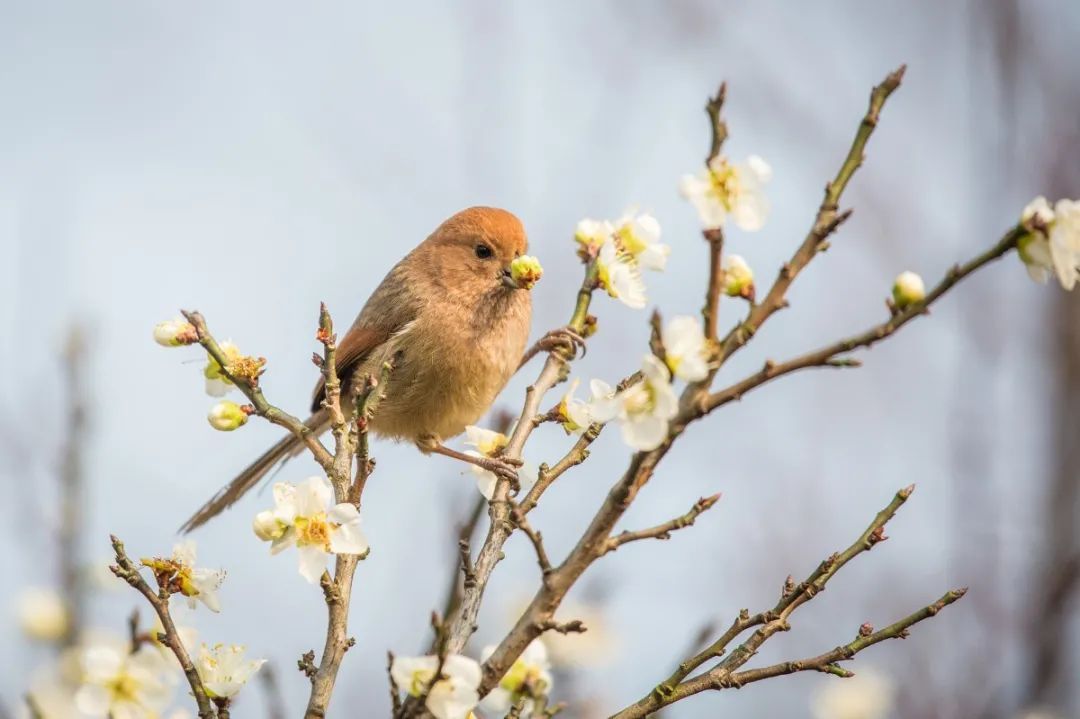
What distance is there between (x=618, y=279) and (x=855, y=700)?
139 inches

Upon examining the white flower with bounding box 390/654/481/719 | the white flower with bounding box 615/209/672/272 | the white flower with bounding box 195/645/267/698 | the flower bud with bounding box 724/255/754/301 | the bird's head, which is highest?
the bird's head

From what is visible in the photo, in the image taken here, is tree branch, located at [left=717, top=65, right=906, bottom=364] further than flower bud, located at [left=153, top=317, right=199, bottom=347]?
No

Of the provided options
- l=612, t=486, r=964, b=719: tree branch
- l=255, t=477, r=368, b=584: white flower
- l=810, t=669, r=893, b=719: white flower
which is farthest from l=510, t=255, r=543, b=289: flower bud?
l=810, t=669, r=893, b=719: white flower

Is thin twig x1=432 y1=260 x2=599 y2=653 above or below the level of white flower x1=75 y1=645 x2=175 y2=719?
above

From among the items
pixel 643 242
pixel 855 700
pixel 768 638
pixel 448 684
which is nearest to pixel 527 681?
pixel 448 684

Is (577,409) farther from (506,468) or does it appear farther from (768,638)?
(768,638)

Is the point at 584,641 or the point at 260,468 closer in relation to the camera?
the point at 260,468

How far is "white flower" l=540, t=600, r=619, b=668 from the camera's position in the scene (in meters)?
5.14

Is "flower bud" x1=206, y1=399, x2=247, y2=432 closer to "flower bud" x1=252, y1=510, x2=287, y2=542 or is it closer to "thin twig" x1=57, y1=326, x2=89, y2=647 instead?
"flower bud" x1=252, y1=510, x2=287, y2=542

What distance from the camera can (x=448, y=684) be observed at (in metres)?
2.02

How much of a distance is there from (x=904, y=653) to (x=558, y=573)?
548 centimetres

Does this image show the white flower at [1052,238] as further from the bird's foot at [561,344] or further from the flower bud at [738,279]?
the bird's foot at [561,344]

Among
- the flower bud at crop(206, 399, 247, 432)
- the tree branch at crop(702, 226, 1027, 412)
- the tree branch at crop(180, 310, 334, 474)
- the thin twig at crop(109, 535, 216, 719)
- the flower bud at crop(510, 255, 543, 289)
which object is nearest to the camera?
the tree branch at crop(702, 226, 1027, 412)

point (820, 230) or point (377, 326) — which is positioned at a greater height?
point (377, 326)
